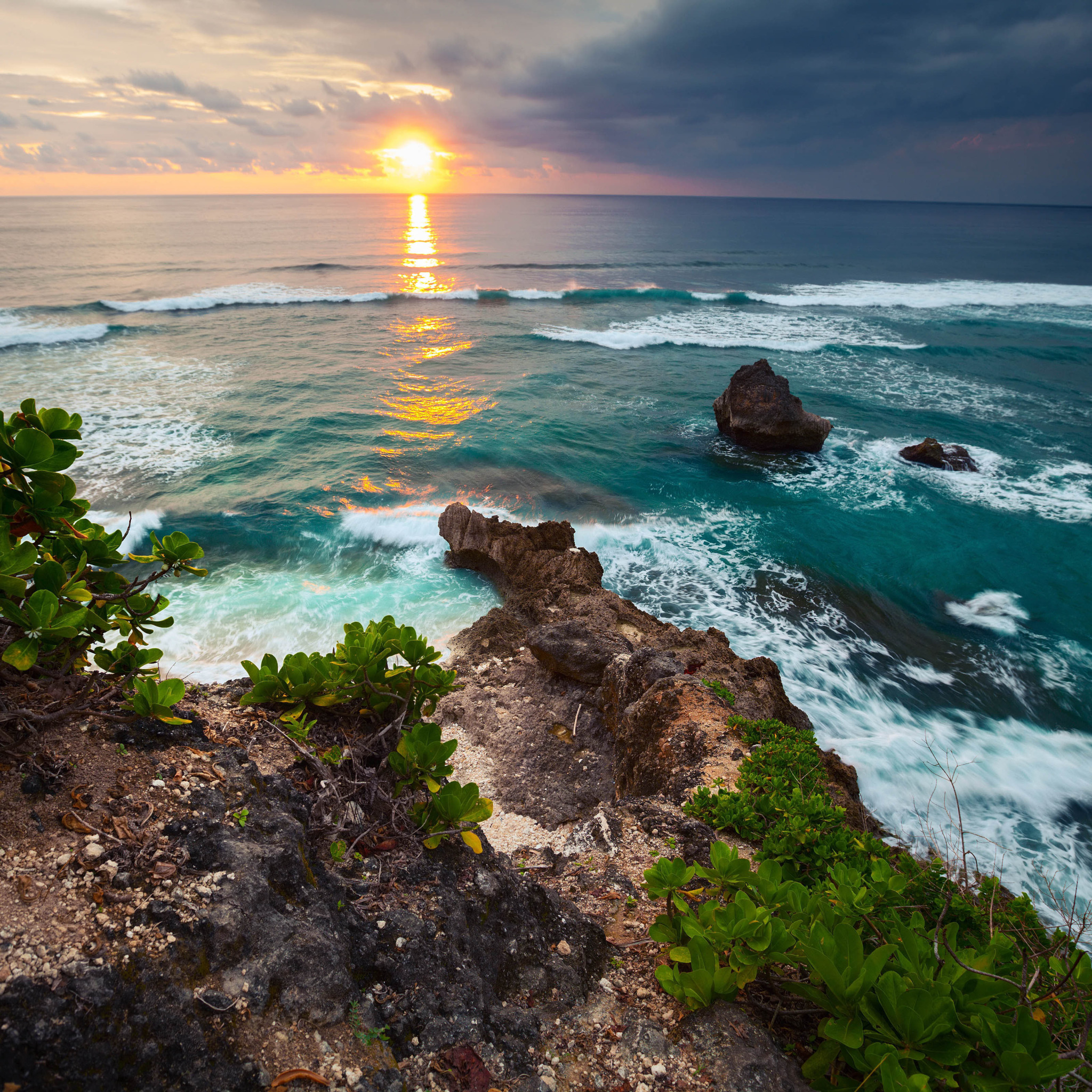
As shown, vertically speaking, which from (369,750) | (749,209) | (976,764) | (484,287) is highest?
(749,209)

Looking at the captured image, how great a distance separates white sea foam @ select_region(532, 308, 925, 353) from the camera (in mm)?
28969

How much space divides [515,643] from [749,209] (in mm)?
175682

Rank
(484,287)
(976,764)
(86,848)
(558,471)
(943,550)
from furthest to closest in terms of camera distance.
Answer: (484,287) < (558,471) < (943,550) < (976,764) < (86,848)

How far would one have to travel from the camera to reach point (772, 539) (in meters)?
13.3

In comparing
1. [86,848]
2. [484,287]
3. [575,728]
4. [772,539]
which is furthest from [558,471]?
[484,287]

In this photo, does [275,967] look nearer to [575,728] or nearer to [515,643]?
[575,728]

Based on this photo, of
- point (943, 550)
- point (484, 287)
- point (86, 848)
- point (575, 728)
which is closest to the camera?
point (86, 848)

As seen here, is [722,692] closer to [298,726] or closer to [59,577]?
[298,726]

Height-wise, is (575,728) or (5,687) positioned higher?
(5,687)

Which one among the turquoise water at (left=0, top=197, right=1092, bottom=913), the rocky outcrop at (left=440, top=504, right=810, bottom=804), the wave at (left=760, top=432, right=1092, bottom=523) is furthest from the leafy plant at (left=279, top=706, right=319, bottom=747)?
the wave at (left=760, top=432, right=1092, bottom=523)

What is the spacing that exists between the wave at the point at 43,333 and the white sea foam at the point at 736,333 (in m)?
20.4

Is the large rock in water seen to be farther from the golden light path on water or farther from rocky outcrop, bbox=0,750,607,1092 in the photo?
rocky outcrop, bbox=0,750,607,1092

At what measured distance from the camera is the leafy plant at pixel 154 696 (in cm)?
246

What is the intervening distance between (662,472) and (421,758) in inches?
553
